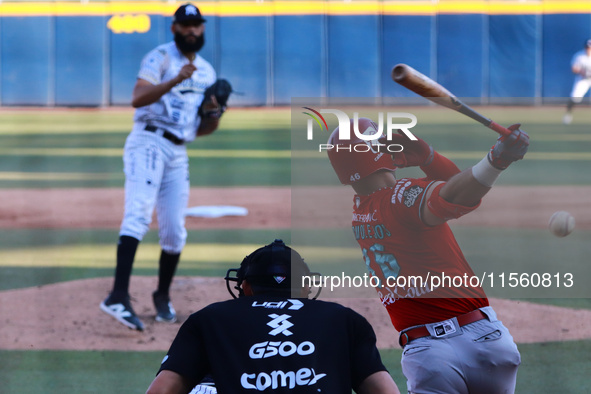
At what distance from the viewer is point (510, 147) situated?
94.3 inches

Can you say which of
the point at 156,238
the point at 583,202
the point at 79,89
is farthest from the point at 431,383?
the point at 79,89

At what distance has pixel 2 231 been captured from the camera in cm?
930

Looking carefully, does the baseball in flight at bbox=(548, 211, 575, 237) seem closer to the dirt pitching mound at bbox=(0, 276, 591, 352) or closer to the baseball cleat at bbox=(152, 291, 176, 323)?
the dirt pitching mound at bbox=(0, 276, 591, 352)

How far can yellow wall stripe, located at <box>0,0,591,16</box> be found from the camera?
2170cm

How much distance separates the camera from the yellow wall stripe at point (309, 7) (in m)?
21.7

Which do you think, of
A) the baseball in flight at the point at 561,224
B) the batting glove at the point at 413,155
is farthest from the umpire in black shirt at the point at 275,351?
the baseball in flight at the point at 561,224

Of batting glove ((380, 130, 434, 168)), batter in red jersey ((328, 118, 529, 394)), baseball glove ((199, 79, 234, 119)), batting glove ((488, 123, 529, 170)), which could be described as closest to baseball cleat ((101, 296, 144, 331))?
baseball glove ((199, 79, 234, 119))

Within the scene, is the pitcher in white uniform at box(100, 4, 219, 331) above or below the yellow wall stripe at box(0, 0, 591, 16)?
below

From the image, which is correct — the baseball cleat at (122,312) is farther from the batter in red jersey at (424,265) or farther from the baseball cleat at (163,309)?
the batter in red jersey at (424,265)

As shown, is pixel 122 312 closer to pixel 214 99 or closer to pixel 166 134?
pixel 166 134

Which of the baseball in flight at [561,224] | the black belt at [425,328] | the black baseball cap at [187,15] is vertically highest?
the black baseball cap at [187,15]

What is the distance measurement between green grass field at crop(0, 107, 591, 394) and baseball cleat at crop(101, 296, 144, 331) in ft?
0.87

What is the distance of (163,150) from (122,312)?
3.52ft

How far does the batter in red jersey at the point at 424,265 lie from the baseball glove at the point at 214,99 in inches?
114
